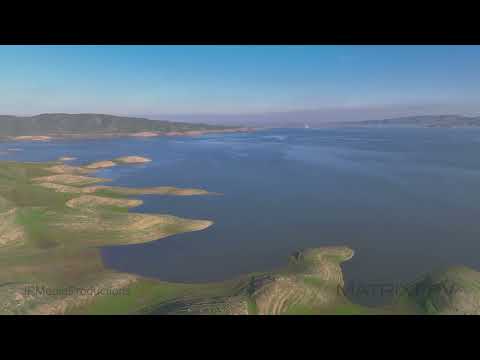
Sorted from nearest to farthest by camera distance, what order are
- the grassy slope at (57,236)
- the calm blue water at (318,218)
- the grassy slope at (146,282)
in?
the grassy slope at (146,282) < the grassy slope at (57,236) < the calm blue water at (318,218)

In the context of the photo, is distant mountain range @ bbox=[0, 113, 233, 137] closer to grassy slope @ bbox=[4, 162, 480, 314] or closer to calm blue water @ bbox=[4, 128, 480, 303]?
calm blue water @ bbox=[4, 128, 480, 303]

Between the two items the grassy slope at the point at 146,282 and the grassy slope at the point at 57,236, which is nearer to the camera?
the grassy slope at the point at 146,282

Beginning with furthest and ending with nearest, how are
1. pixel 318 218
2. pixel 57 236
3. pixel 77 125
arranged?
pixel 77 125, pixel 318 218, pixel 57 236

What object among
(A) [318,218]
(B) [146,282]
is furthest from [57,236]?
(A) [318,218]

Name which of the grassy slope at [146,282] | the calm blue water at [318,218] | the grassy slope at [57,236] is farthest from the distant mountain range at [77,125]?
the grassy slope at [146,282]

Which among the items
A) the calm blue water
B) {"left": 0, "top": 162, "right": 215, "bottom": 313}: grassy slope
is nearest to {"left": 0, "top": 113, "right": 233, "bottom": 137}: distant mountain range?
the calm blue water

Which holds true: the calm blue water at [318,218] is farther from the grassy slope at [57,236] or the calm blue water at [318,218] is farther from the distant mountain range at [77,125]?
the distant mountain range at [77,125]

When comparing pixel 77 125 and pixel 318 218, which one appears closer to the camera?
pixel 318 218

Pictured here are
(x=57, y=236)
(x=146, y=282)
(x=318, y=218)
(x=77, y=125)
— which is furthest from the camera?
(x=77, y=125)

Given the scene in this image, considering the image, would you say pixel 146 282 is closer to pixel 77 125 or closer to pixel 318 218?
pixel 318 218
